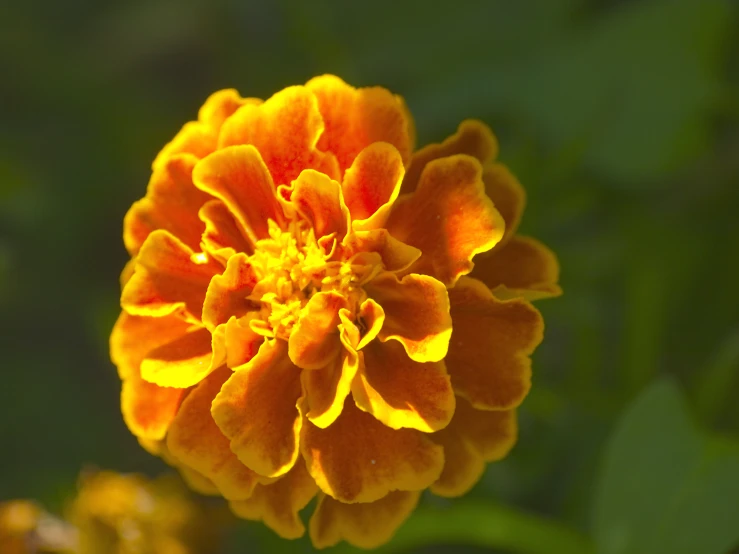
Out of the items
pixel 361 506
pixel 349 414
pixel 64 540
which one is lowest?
pixel 64 540

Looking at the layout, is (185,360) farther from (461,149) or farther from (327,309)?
(461,149)

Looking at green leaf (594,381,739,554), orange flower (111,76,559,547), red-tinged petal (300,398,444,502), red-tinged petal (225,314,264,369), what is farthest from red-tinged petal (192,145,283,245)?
green leaf (594,381,739,554)

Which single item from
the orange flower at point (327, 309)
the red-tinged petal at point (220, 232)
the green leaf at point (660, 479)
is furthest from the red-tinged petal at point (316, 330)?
the green leaf at point (660, 479)

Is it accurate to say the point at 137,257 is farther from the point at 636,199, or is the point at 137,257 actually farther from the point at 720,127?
the point at 720,127

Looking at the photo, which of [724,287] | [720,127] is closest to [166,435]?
[724,287]

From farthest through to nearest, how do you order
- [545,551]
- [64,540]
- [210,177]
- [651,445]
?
1. [64,540]
2. [545,551]
3. [651,445]
4. [210,177]

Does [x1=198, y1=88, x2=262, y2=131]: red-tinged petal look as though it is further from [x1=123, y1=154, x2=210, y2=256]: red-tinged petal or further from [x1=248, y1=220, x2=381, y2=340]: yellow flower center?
[x1=248, y1=220, x2=381, y2=340]: yellow flower center
